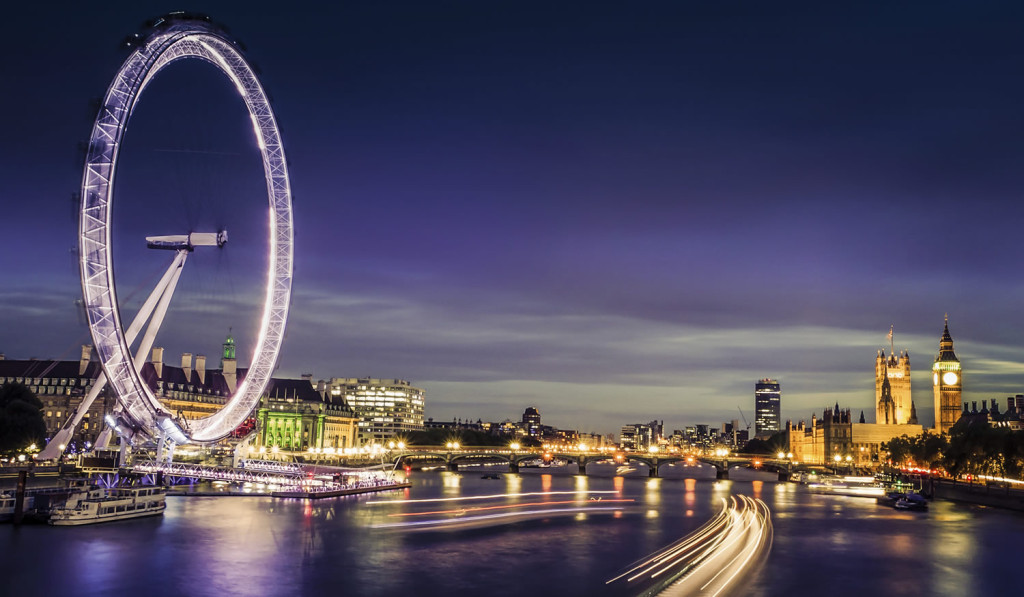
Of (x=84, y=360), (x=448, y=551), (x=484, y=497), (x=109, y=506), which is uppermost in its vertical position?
(x=84, y=360)

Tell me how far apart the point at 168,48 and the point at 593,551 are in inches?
2067

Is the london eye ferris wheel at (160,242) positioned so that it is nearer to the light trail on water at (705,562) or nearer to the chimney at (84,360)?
the light trail on water at (705,562)

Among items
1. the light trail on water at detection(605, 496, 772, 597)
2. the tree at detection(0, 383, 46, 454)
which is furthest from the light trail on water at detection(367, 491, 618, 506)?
the tree at detection(0, 383, 46, 454)

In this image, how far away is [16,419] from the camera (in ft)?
316

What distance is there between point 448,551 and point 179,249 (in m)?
46.0

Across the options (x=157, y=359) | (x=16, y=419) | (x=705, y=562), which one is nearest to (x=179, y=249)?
(x=16, y=419)

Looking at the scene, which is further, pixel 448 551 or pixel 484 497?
pixel 484 497

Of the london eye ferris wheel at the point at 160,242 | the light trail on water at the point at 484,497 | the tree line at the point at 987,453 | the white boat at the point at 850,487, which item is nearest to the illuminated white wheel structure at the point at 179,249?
the london eye ferris wheel at the point at 160,242

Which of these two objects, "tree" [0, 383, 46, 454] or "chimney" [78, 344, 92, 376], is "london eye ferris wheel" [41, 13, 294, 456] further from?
"chimney" [78, 344, 92, 376]

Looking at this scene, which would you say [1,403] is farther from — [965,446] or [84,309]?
[965,446]

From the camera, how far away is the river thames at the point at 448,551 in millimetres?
51531

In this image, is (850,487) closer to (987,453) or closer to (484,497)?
(987,453)

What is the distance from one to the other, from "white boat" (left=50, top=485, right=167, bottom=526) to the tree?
23209 millimetres

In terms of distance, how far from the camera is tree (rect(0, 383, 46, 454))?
95312 mm
